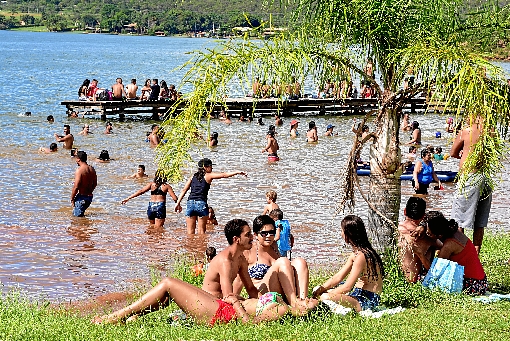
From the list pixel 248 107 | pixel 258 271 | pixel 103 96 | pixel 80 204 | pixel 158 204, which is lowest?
pixel 248 107

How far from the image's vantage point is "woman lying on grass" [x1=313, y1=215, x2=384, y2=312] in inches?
306

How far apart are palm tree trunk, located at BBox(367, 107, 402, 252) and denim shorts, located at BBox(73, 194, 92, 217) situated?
771 centimetres

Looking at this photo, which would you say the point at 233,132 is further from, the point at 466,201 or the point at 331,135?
the point at 466,201

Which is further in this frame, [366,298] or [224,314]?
Result: [366,298]

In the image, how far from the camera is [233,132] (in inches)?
1227

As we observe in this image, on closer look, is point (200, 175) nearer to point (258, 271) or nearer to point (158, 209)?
point (158, 209)

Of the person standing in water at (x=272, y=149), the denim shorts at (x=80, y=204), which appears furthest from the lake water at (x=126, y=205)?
the person standing in water at (x=272, y=149)

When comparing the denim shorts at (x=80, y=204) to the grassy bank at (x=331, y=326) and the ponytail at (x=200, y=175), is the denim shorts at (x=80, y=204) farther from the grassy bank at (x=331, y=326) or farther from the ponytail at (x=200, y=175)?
the grassy bank at (x=331, y=326)

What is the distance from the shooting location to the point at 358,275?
7.80 m

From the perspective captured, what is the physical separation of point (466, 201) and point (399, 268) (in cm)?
132

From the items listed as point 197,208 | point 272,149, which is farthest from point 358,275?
point 272,149

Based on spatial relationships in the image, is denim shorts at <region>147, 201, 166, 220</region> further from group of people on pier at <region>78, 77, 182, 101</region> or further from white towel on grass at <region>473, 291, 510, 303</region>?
group of people on pier at <region>78, 77, 182, 101</region>

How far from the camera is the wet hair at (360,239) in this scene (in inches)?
307

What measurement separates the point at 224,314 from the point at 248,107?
2870cm
